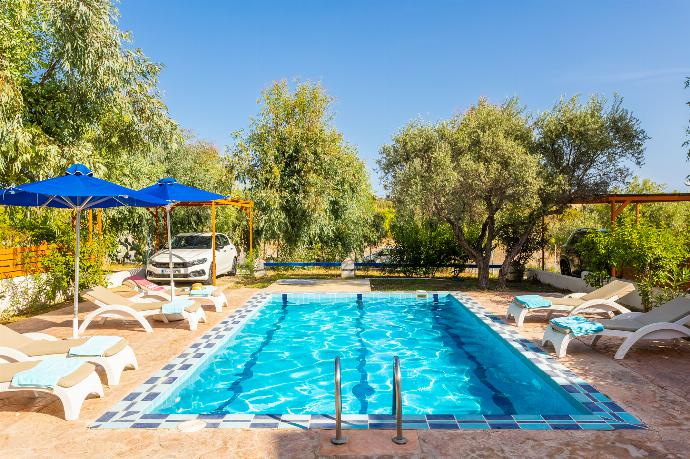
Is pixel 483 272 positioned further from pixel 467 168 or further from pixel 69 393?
pixel 69 393

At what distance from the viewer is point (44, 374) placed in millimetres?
4766

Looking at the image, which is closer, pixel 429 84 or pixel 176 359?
pixel 176 359

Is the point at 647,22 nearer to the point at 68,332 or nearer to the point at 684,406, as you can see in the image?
the point at 684,406

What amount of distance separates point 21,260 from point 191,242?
6072 mm

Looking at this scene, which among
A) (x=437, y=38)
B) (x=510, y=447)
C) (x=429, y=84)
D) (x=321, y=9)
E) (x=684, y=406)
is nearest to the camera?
(x=510, y=447)

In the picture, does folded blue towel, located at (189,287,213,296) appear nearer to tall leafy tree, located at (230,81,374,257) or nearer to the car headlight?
the car headlight

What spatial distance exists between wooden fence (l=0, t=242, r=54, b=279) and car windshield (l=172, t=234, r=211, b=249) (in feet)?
16.4

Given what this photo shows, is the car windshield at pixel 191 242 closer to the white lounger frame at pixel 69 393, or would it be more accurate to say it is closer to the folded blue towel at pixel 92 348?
the folded blue towel at pixel 92 348

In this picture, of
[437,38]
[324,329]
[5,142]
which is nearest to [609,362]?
[324,329]

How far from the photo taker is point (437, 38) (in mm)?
18672

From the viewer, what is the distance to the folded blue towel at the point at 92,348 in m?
5.68

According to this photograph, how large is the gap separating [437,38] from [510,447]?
1800 cm

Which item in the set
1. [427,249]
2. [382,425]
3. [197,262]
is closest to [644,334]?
[382,425]

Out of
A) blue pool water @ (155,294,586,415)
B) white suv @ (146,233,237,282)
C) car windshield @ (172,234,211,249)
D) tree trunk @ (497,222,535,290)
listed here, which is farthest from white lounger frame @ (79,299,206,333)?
tree trunk @ (497,222,535,290)
